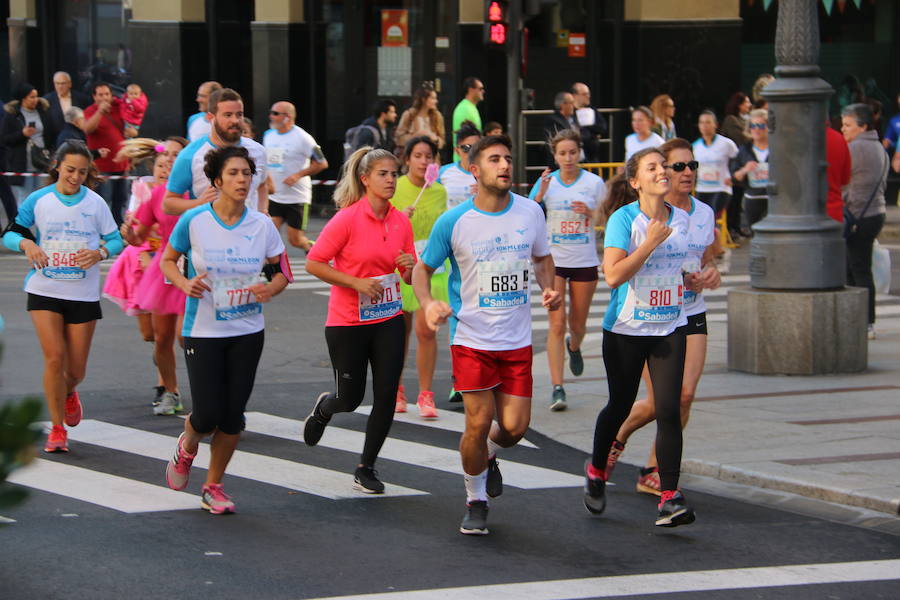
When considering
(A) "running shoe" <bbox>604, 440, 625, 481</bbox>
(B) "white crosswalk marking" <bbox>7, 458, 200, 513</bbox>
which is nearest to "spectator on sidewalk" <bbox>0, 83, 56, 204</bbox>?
(B) "white crosswalk marking" <bbox>7, 458, 200, 513</bbox>

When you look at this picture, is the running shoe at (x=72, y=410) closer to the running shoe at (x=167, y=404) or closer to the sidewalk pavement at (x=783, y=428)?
the running shoe at (x=167, y=404)

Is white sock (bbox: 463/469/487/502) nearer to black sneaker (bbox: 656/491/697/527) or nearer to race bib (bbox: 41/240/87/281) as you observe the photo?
black sneaker (bbox: 656/491/697/527)

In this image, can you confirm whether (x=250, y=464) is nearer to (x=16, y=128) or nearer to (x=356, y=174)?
(x=356, y=174)

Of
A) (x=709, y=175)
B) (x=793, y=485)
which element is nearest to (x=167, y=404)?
(x=793, y=485)

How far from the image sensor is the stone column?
420 inches

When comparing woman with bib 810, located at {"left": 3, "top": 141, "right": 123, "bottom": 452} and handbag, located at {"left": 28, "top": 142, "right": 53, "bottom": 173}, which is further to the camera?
handbag, located at {"left": 28, "top": 142, "right": 53, "bottom": 173}

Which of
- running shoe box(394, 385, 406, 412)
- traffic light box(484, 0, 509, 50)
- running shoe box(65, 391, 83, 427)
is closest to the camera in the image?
running shoe box(65, 391, 83, 427)

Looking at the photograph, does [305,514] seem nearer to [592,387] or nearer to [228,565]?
[228,565]

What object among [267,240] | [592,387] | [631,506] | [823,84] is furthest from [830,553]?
[823,84]

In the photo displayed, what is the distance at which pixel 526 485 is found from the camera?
7.73 m

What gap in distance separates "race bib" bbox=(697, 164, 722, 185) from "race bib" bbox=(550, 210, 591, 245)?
8.56 meters

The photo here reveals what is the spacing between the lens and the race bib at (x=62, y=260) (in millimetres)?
8375

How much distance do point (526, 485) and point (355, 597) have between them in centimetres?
228

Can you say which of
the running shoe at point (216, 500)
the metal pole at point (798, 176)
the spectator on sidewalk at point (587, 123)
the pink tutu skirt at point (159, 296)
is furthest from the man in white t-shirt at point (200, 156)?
the spectator on sidewalk at point (587, 123)
